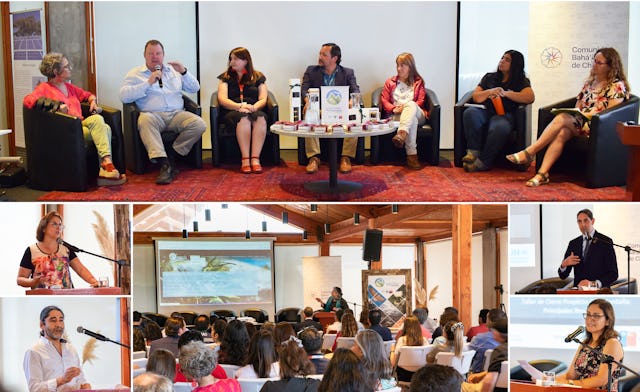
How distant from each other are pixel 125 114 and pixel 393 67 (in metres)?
2.38

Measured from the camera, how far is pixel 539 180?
610 cm

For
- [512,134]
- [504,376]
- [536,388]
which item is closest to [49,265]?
[504,376]

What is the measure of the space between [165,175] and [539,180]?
8.61 ft

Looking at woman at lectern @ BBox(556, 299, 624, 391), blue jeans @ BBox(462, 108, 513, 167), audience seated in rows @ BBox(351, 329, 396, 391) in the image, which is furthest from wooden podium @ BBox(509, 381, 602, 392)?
blue jeans @ BBox(462, 108, 513, 167)

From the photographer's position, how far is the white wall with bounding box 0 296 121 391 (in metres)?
4.65

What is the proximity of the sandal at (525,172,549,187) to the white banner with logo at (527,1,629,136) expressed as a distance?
1659 mm

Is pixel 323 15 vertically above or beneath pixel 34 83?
above

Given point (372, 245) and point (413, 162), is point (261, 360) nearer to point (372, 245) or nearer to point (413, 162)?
point (372, 245)

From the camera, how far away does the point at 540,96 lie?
7.55 metres

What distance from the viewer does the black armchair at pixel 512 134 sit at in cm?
654

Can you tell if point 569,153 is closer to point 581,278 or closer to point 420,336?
point 581,278

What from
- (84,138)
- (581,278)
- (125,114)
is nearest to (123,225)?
(84,138)

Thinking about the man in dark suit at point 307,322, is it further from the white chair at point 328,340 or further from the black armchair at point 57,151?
the black armchair at point 57,151

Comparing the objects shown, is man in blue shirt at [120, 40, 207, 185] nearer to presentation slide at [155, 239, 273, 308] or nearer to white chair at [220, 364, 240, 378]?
presentation slide at [155, 239, 273, 308]
